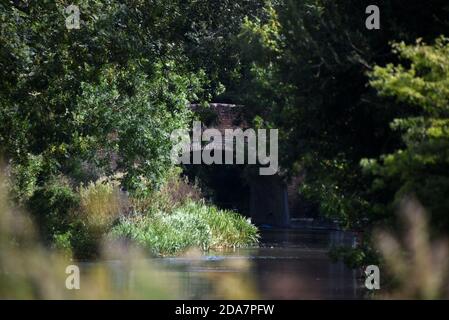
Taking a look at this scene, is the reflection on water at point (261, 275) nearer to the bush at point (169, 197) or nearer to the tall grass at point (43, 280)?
the tall grass at point (43, 280)

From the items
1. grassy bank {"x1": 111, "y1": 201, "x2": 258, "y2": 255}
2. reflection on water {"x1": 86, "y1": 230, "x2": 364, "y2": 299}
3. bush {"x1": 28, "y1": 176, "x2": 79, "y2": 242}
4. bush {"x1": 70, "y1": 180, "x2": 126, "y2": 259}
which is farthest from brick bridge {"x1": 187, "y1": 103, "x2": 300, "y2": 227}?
bush {"x1": 28, "y1": 176, "x2": 79, "y2": 242}

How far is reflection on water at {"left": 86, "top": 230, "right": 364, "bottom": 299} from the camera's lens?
15070mm

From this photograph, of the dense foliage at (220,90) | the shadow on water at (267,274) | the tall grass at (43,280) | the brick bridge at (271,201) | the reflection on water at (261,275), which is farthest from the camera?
the brick bridge at (271,201)

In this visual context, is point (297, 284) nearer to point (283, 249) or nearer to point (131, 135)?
point (131, 135)

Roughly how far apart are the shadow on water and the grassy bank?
0.68 metres

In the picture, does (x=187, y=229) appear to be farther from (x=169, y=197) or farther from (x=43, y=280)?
(x=43, y=280)

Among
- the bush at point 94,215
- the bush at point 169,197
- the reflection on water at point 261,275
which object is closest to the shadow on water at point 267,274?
the reflection on water at point 261,275

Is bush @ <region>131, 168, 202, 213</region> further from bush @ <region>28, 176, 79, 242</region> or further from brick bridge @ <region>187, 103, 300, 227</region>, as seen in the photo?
brick bridge @ <region>187, 103, 300, 227</region>

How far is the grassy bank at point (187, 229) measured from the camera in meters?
23.5

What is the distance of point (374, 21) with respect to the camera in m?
14.7

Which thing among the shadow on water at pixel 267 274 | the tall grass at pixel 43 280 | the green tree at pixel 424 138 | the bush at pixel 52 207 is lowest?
the shadow on water at pixel 267 274

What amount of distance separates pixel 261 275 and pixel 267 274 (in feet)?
1.01
